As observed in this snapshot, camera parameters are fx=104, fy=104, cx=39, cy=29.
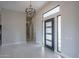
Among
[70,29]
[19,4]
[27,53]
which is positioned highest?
[19,4]

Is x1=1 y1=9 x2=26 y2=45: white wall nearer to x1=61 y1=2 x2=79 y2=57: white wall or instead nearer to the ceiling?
the ceiling

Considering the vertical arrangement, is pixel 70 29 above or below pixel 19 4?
below

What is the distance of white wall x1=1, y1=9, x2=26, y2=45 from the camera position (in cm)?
828

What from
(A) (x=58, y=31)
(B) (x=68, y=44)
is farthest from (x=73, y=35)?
(A) (x=58, y=31)

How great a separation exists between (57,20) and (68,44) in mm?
1832

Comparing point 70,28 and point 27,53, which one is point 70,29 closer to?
point 70,28

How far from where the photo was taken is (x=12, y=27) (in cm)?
891

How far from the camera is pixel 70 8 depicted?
13.9 feet

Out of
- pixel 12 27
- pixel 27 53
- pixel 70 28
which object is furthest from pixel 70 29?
pixel 12 27

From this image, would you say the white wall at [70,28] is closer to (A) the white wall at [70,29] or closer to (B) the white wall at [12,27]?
(A) the white wall at [70,29]

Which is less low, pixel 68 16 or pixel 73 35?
pixel 68 16

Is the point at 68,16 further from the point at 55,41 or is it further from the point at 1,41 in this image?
the point at 1,41

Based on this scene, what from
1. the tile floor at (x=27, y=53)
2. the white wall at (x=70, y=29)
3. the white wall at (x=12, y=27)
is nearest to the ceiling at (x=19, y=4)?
the white wall at (x=12, y=27)

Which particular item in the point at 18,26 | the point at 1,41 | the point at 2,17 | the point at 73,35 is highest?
the point at 2,17
